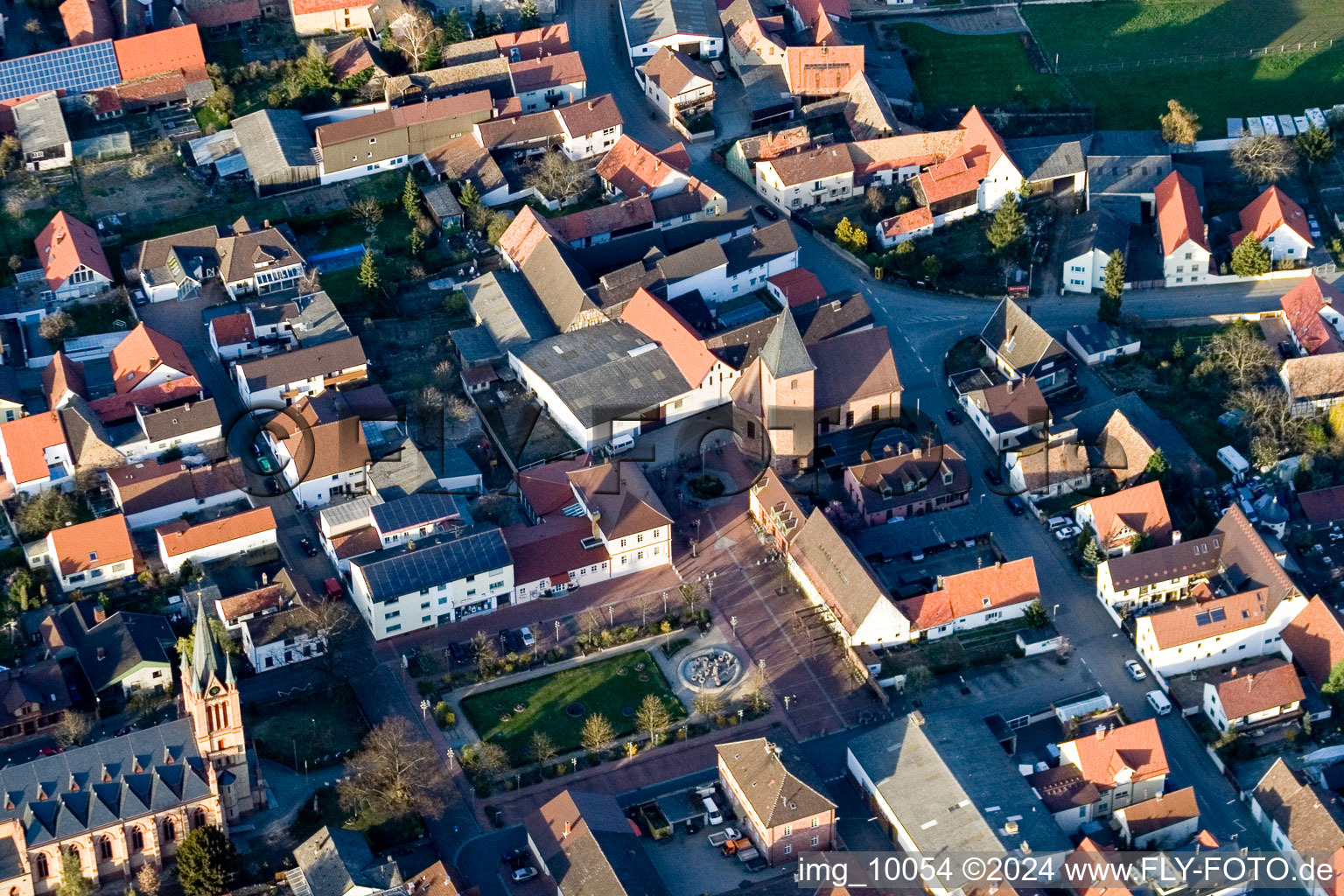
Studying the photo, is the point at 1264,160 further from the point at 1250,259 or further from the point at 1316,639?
the point at 1316,639

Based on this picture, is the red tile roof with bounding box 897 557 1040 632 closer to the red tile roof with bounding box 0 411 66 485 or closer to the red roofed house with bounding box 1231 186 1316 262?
the red roofed house with bounding box 1231 186 1316 262

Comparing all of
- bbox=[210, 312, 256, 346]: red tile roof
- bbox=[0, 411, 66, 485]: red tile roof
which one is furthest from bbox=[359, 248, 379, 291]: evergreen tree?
bbox=[0, 411, 66, 485]: red tile roof

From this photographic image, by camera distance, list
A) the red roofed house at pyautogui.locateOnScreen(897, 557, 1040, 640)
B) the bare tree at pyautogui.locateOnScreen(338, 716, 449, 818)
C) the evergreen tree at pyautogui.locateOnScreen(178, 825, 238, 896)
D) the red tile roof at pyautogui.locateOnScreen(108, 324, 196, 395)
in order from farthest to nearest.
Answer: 1. the red tile roof at pyautogui.locateOnScreen(108, 324, 196, 395)
2. the red roofed house at pyautogui.locateOnScreen(897, 557, 1040, 640)
3. the bare tree at pyautogui.locateOnScreen(338, 716, 449, 818)
4. the evergreen tree at pyautogui.locateOnScreen(178, 825, 238, 896)

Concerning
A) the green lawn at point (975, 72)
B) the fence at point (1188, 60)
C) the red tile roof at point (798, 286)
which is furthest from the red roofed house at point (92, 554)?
the fence at point (1188, 60)

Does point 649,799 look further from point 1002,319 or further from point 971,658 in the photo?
point 1002,319

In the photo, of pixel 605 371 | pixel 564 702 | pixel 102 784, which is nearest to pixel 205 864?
pixel 102 784

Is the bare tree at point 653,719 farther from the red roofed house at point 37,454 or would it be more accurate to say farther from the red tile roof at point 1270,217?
the red tile roof at point 1270,217
